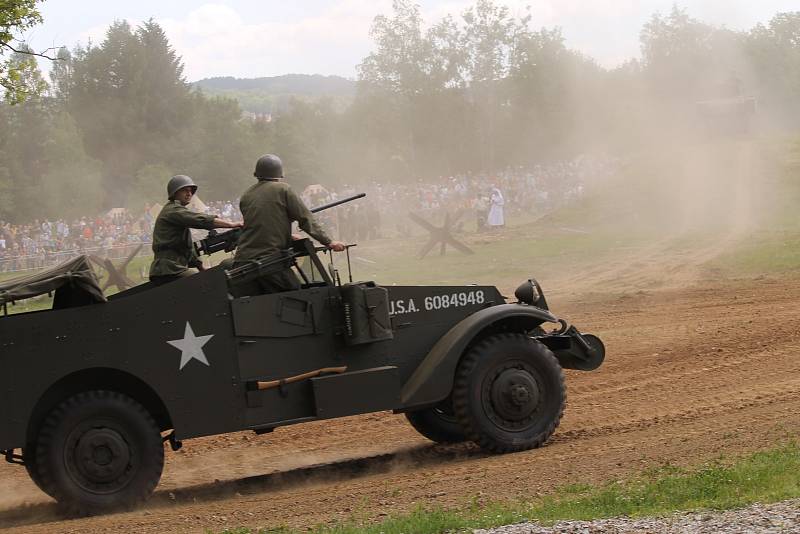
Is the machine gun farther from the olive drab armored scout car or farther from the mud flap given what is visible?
the mud flap

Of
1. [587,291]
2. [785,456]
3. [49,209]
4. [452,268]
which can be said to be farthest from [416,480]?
[49,209]

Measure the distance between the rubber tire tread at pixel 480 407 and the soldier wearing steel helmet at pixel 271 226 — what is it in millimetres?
1529

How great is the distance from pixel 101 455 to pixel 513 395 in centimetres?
338

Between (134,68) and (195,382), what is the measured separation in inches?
2243

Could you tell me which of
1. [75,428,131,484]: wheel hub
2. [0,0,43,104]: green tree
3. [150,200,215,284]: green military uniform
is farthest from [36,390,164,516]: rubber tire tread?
[0,0,43,104]: green tree

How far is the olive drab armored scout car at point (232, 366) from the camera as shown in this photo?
27.4ft

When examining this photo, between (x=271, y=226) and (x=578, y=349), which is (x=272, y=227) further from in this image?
(x=578, y=349)

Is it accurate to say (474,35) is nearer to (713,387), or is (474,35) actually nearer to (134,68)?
(134,68)

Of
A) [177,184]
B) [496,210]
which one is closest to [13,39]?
→ [177,184]

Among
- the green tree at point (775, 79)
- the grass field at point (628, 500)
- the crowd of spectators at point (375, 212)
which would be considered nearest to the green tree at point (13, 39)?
the crowd of spectators at point (375, 212)

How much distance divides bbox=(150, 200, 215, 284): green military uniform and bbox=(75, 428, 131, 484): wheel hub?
1578 millimetres

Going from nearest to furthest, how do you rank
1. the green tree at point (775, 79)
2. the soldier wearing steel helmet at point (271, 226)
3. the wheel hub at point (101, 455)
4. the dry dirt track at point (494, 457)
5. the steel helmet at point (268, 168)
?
the dry dirt track at point (494, 457)
the wheel hub at point (101, 455)
the soldier wearing steel helmet at point (271, 226)
the steel helmet at point (268, 168)
the green tree at point (775, 79)

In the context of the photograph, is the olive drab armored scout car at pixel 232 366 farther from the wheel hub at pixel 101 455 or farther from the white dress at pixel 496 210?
the white dress at pixel 496 210

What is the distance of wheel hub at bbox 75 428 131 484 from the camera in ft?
27.5
